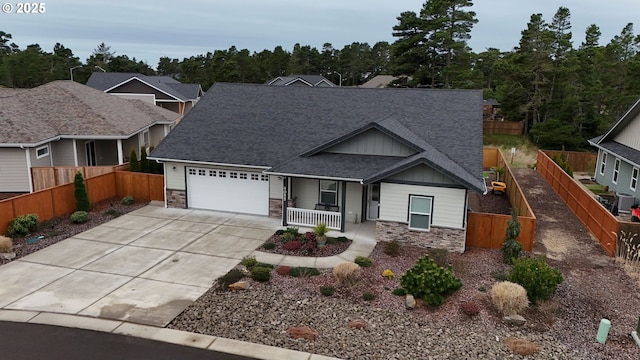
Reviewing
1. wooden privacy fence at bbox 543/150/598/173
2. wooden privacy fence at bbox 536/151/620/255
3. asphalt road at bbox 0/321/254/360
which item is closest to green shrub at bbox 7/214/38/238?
asphalt road at bbox 0/321/254/360

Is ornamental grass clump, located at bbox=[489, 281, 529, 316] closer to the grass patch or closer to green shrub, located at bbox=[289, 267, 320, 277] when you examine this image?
green shrub, located at bbox=[289, 267, 320, 277]

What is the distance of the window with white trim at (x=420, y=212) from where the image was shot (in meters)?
17.1

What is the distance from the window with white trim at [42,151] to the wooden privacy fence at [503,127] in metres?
41.1

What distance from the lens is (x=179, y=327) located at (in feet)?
37.8

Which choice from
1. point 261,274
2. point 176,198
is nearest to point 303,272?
point 261,274

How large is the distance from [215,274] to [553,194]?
69.5 feet

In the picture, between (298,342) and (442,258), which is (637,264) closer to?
(442,258)

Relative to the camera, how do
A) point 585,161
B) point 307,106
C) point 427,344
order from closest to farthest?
point 427,344, point 307,106, point 585,161

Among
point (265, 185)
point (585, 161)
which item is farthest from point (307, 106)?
point (585, 161)

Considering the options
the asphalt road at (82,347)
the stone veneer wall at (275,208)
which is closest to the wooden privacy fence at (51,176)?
the stone veneer wall at (275,208)

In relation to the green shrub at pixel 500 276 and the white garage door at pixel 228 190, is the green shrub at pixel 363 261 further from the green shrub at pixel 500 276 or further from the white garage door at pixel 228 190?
the white garage door at pixel 228 190

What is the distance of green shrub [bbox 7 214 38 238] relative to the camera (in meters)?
17.5

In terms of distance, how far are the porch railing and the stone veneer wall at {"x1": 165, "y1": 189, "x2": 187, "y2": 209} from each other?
5.71 metres

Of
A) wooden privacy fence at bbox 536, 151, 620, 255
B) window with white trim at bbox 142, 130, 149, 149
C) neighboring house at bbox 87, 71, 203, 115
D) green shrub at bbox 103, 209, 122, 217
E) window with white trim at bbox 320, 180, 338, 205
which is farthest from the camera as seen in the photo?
neighboring house at bbox 87, 71, 203, 115
